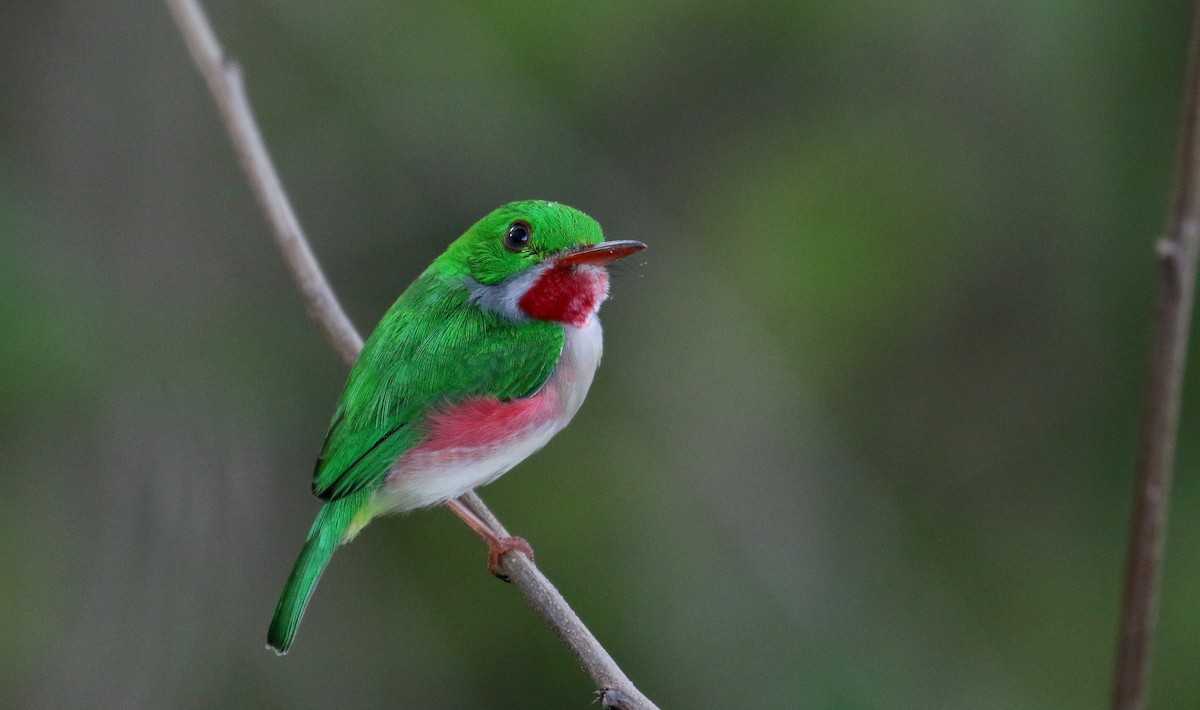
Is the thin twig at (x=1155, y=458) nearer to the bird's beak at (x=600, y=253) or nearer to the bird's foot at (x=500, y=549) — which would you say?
the bird's beak at (x=600, y=253)

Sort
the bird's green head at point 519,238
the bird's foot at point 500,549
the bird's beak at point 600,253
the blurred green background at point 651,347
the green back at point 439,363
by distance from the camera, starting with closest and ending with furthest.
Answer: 1. the bird's beak at point 600,253
2. the bird's green head at point 519,238
3. the green back at point 439,363
4. the bird's foot at point 500,549
5. the blurred green background at point 651,347

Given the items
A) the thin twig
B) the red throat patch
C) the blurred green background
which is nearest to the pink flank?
the red throat patch

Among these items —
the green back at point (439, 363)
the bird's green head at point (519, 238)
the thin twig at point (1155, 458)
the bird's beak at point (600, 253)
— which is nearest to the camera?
the thin twig at point (1155, 458)

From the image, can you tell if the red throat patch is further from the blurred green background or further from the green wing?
the blurred green background

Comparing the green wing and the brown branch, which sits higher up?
the brown branch

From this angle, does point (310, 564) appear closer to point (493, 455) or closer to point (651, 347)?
point (493, 455)

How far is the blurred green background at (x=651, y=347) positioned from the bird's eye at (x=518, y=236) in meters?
2.08

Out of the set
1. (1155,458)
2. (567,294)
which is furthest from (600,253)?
(1155,458)

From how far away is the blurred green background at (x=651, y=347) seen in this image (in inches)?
147

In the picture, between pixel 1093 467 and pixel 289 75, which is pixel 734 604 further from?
pixel 289 75

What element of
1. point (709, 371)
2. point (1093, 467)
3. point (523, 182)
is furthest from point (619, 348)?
point (1093, 467)

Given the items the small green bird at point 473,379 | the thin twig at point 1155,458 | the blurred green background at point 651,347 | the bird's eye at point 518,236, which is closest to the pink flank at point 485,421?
the small green bird at point 473,379

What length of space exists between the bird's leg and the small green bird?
0.01m

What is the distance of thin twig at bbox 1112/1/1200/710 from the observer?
113 centimetres
